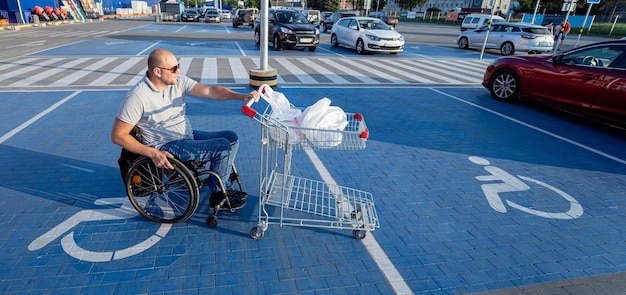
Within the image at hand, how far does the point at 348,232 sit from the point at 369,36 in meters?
13.7

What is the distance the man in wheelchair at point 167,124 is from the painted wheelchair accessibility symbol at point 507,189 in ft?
9.69

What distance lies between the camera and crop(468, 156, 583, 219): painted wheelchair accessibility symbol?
3.80 metres

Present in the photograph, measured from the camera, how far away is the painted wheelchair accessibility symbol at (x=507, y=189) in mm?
3805

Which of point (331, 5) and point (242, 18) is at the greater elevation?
point (331, 5)

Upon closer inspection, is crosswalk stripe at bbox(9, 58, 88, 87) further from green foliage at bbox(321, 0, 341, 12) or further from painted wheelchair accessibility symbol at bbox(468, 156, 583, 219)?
green foliage at bbox(321, 0, 341, 12)

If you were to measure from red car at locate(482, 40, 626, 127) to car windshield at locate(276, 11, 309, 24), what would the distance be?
34.0ft

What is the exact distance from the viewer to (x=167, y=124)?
3.13 meters

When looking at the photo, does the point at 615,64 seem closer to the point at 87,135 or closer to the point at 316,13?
the point at 87,135

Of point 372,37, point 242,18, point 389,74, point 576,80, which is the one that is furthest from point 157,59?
point 242,18

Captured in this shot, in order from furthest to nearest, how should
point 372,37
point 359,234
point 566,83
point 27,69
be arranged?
point 372,37, point 27,69, point 566,83, point 359,234

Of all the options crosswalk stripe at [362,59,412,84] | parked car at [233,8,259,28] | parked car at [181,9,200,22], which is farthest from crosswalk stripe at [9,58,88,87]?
parked car at [181,9,200,22]

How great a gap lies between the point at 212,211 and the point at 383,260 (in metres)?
1.80

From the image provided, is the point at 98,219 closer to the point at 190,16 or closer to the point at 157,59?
the point at 157,59

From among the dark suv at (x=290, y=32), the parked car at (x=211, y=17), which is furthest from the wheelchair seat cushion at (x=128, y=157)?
the parked car at (x=211, y=17)
